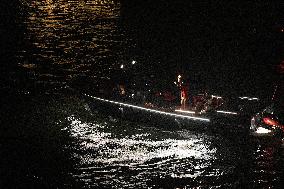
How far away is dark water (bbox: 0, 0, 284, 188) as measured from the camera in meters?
8.77

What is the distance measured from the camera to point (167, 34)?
28.4 meters

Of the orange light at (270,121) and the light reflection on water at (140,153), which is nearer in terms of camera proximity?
the light reflection on water at (140,153)

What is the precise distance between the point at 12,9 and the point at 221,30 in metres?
19.3

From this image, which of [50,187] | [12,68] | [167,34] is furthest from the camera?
[167,34]

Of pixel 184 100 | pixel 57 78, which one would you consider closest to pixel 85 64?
pixel 57 78

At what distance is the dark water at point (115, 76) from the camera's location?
8.77m

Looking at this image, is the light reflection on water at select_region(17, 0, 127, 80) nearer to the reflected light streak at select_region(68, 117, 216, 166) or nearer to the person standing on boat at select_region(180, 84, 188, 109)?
the reflected light streak at select_region(68, 117, 216, 166)

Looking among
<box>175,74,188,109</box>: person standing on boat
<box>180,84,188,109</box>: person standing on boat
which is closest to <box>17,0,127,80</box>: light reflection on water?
<box>175,74,188,109</box>: person standing on boat

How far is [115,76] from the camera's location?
12602 mm

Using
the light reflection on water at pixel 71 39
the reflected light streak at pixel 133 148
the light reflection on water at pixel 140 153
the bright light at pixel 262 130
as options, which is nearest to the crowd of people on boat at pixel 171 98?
the light reflection on water at pixel 140 153

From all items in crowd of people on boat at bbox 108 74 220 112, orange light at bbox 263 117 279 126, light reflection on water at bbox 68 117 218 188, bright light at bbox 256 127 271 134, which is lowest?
light reflection on water at bbox 68 117 218 188

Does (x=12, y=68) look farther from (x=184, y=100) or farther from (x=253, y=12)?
(x=253, y=12)

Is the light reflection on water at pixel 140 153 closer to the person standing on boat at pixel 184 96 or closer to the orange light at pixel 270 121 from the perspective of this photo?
the person standing on boat at pixel 184 96

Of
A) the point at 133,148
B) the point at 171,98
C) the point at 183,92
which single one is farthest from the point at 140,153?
the point at 183,92
